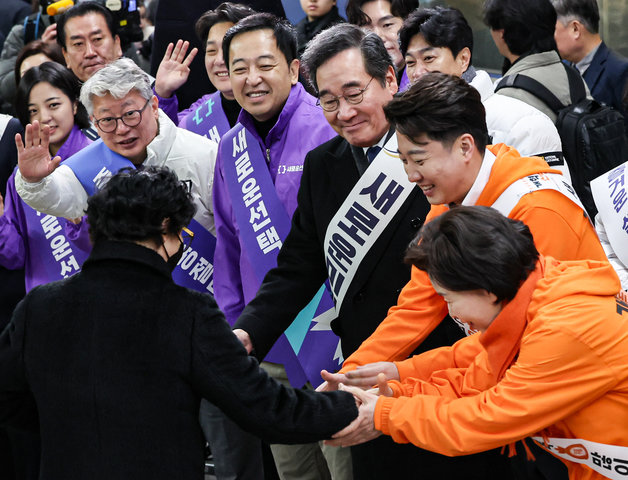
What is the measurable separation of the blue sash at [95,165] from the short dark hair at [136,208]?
1581 mm

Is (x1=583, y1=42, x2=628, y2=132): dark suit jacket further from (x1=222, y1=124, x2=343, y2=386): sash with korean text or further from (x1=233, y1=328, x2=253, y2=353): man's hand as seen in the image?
(x1=233, y1=328, x2=253, y2=353): man's hand

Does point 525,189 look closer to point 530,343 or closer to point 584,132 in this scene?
point 530,343

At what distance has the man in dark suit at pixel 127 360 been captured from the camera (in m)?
2.62

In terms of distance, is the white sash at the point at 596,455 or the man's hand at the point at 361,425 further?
the man's hand at the point at 361,425

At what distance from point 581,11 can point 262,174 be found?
8.56 feet

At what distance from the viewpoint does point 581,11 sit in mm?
5715

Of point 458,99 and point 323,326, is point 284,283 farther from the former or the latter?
point 458,99

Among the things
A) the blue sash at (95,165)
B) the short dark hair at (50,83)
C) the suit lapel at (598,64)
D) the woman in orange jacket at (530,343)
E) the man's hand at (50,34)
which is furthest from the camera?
the man's hand at (50,34)

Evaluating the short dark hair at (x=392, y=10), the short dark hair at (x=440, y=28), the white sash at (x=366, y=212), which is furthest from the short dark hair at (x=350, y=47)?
the short dark hair at (x=392, y=10)

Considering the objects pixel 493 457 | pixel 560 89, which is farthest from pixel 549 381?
pixel 560 89

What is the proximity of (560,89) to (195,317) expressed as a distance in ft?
8.16

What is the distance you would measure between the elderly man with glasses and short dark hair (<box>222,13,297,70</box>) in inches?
17.3

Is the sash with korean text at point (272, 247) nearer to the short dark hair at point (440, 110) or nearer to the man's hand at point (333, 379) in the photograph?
the man's hand at point (333, 379)

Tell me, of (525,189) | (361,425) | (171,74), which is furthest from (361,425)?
(171,74)
